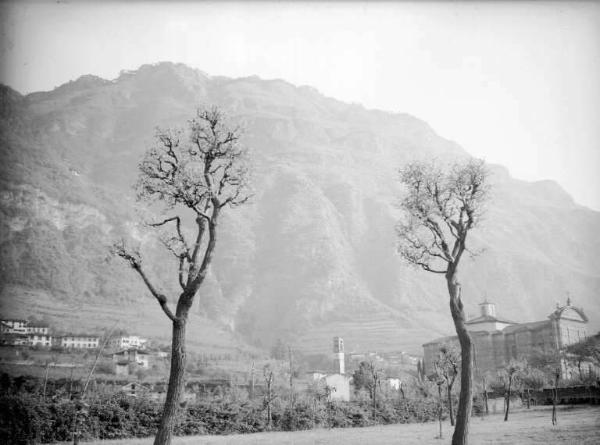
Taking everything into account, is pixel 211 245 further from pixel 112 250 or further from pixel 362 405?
pixel 362 405

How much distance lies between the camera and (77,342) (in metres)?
156

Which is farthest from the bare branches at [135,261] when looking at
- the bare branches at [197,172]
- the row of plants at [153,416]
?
the row of plants at [153,416]

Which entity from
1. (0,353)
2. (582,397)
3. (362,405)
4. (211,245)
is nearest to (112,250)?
(211,245)

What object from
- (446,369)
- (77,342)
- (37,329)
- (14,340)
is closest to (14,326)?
(37,329)

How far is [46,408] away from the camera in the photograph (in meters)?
28.3

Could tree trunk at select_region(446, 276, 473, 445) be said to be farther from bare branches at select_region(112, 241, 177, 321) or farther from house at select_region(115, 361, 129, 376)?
house at select_region(115, 361, 129, 376)

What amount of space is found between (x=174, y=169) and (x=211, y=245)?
10.9 ft

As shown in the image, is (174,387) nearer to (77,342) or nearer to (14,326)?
(77,342)

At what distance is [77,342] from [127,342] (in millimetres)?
19547

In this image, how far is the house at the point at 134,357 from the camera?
142 metres

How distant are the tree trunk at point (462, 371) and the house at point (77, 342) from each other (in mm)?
152768

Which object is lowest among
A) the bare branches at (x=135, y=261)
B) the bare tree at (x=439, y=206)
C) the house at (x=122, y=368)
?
the house at (x=122, y=368)

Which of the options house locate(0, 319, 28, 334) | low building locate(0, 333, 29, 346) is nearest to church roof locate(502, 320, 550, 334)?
low building locate(0, 333, 29, 346)

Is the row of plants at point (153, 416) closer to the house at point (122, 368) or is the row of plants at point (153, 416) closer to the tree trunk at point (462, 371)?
the tree trunk at point (462, 371)
